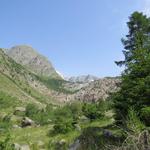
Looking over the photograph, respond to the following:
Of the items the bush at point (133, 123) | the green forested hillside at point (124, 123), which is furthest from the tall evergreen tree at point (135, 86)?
the bush at point (133, 123)

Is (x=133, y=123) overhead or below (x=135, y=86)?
below

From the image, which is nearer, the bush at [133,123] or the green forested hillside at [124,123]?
the bush at [133,123]

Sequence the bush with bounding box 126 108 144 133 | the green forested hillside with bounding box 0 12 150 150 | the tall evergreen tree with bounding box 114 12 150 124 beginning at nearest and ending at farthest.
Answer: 1. the bush with bounding box 126 108 144 133
2. the green forested hillside with bounding box 0 12 150 150
3. the tall evergreen tree with bounding box 114 12 150 124

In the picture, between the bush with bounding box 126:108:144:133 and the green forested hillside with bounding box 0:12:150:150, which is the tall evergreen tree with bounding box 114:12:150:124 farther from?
the bush with bounding box 126:108:144:133

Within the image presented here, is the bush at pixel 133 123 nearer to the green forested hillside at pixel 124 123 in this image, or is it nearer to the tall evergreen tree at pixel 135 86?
the green forested hillside at pixel 124 123

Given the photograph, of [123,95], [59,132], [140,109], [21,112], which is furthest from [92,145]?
[21,112]

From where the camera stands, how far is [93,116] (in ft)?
171

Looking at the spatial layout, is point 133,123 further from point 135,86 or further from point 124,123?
point 135,86

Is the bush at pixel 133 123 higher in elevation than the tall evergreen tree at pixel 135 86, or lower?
lower

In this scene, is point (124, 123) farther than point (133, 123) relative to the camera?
Yes

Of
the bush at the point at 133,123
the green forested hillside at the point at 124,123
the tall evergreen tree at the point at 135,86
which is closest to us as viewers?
the bush at the point at 133,123

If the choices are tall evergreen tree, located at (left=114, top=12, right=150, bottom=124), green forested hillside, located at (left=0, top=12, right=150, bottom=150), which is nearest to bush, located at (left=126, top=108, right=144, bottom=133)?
green forested hillside, located at (left=0, top=12, right=150, bottom=150)

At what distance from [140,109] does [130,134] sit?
14127 mm

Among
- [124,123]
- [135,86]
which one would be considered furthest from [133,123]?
[135,86]
